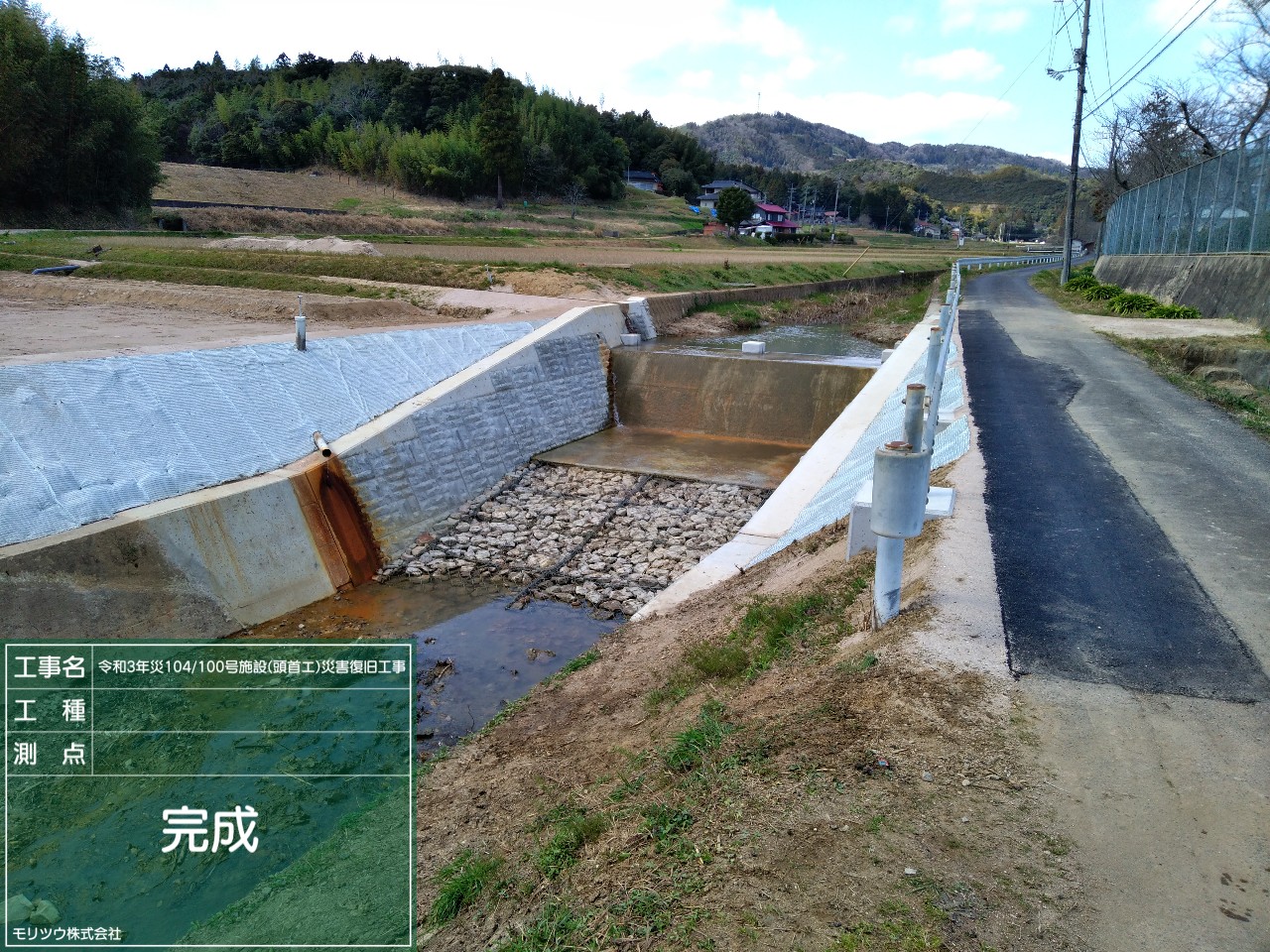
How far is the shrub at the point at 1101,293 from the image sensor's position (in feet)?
82.9

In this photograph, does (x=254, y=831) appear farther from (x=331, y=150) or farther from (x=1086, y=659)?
(x=331, y=150)

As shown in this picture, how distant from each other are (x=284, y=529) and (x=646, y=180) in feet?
341

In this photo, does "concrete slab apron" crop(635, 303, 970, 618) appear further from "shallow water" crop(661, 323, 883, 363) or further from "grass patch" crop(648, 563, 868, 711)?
"shallow water" crop(661, 323, 883, 363)

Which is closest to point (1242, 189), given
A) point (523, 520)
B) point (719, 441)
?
point (719, 441)

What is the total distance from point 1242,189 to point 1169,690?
19.1m

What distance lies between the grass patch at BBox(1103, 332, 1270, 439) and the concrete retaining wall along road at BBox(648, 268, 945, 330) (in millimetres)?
12437

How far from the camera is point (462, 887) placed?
4.18 metres

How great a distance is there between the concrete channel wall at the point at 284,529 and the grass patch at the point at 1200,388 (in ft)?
35.7

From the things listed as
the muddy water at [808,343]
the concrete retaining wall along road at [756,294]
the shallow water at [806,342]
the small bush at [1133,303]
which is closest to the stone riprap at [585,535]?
the muddy water at [808,343]

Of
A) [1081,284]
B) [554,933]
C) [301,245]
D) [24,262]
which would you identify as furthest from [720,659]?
[1081,284]

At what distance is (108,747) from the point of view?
23.8 feet

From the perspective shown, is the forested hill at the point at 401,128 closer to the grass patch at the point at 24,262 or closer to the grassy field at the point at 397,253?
the grassy field at the point at 397,253

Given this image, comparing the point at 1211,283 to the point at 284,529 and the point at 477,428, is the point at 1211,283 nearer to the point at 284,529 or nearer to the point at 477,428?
the point at 477,428

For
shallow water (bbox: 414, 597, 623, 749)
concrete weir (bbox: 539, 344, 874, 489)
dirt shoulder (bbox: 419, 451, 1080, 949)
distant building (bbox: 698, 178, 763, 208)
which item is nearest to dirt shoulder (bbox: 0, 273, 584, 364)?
concrete weir (bbox: 539, 344, 874, 489)
